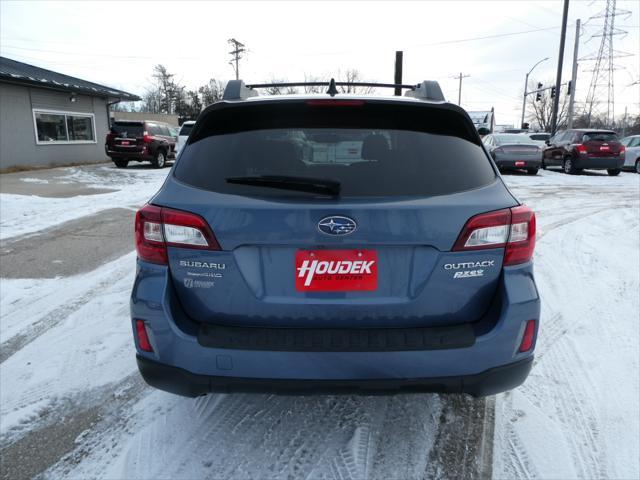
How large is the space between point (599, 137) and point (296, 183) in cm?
1835

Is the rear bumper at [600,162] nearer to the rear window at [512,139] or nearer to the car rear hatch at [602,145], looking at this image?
the car rear hatch at [602,145]

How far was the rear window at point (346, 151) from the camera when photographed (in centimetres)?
208

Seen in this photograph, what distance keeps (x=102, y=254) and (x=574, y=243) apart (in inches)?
257

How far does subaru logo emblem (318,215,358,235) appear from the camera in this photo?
195 centimetres

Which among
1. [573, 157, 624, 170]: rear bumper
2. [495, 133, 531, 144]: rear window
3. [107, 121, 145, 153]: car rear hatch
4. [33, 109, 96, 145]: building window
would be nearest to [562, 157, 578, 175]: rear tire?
[573, 157, 624, 170]: rear bumper

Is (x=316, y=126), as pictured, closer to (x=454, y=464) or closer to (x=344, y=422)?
(x=344, y=422)

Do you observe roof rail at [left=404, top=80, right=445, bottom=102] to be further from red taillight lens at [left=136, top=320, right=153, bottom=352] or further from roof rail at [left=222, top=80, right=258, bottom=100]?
red taillight lens at [left=136, top=320, right=153, bottom=352]

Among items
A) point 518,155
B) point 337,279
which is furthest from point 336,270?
point 518,155

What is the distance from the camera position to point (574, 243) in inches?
262

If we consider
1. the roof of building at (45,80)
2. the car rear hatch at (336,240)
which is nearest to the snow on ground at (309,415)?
the car rear hatch at (336,240)

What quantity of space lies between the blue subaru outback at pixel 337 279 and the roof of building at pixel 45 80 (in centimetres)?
1802

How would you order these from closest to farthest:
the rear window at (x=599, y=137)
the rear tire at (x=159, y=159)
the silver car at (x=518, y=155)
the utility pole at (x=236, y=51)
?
the silver car at (x=518, y=155), the rear window at (x=599, y=137), the rear tire at (x=159, y=159), the utility pole at (x=236, y=51)

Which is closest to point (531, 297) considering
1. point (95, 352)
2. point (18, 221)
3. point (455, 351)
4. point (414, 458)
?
point (455, 351)

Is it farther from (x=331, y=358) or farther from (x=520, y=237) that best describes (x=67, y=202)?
(x=520, y=237)
